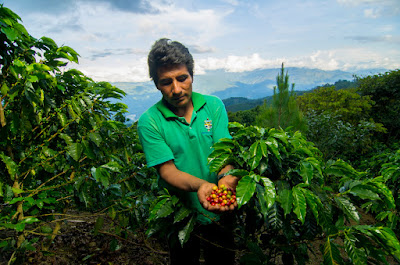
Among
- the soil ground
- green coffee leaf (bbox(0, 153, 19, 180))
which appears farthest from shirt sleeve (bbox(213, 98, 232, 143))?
the soil ground

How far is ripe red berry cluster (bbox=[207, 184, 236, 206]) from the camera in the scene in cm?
134

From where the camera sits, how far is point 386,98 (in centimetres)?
1539

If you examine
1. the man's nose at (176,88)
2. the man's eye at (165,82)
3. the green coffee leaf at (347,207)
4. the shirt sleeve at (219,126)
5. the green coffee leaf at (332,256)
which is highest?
the man's eye at (165,82)

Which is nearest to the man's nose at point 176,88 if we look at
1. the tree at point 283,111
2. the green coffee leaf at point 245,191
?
the green coffee leaf at point 245,191

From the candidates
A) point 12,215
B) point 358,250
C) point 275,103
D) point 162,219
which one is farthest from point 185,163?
point 275,103

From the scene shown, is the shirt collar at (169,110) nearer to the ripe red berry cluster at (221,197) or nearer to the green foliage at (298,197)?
the green foliage at (298,197)

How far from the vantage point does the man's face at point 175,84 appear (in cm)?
168

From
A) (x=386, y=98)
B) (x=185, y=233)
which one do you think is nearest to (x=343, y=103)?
(x=386, y=98)

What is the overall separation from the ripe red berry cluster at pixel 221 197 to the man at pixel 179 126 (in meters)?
0.18

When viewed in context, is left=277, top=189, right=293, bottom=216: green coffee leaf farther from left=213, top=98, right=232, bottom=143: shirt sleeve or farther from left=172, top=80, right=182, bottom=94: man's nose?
left=172, top=80, right=182, bottom=94: man's nose

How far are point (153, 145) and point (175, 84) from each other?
1.52 ft

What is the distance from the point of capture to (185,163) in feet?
5.62

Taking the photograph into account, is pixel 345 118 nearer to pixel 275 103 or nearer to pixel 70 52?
pixel 275 103

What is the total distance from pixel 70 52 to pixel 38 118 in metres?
0.63
